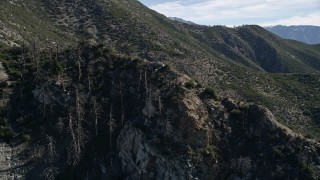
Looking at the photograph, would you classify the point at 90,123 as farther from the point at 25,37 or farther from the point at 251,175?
the point at 25,37

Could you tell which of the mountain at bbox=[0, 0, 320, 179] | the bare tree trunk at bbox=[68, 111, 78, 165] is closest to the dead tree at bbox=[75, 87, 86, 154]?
the mountain at bbox=[0, 0, 320, 179]

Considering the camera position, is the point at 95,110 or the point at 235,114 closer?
the point at 235,114

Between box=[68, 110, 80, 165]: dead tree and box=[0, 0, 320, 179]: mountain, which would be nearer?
box=[0, 0, 320, 179]: mountain

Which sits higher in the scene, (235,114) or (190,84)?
(190,84)

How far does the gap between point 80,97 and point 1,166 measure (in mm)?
16567

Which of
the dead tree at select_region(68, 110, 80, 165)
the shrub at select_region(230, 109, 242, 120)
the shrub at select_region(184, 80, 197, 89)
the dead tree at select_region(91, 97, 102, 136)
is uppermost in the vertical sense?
the shrub at select_region(184, 80, 197, 89)

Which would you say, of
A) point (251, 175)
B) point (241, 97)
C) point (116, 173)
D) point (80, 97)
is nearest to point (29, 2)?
point (241, 97)

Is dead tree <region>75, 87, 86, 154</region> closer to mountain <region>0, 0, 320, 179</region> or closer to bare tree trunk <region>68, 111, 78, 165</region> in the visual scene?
mountain <region>0, 0, 320, 179</region>

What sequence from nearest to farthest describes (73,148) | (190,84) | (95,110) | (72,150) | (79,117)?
1. (72,150)
2. (73,148)
3. (79,117)
4. (95,110)
5. (190,84)

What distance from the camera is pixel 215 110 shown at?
210 ft

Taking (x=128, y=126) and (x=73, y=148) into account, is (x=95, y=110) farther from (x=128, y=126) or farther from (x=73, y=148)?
(x=73, y=148)

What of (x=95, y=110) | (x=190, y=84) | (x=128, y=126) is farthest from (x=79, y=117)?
(x=190, y=84)

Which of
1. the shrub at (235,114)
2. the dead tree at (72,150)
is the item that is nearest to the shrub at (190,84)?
the shrub at (235,114)

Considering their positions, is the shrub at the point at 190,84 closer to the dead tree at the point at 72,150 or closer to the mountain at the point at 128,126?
the mountain at the point at 128,126
